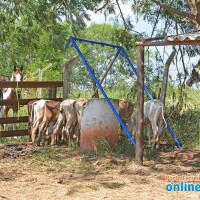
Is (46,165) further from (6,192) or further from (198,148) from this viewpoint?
(198,148)

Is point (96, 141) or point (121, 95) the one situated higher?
point (121, 95)

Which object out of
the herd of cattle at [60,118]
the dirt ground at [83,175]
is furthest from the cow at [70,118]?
the dirt ground at [83,175]

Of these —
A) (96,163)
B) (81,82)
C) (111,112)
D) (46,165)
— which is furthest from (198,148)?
(81,82)

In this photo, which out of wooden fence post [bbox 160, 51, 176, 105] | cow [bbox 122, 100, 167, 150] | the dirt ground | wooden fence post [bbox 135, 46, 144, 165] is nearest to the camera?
the dirt ground

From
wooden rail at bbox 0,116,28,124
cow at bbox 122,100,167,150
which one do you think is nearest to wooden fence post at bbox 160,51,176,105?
cow at bbox 122,100,167,150

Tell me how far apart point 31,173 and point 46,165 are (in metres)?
0.64

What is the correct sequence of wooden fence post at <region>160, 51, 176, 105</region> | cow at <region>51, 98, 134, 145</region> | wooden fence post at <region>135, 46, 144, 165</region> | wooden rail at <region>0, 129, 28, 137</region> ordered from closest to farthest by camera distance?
wooden fence post at <region>135, 46, 144, 165</region>
cow at <region>51, 98, 134, 145</region>
wooden rail at <region>0, 129, 28, 137</region>
wooden fence post at <region>160, 51, 176, 105</region>

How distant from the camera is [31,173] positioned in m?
6.52

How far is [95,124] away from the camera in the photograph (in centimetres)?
842

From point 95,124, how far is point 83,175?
7.21 feet

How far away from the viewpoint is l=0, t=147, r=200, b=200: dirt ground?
524 cm

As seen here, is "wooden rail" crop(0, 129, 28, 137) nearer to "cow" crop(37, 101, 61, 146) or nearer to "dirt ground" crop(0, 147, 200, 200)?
"cow" crop(37, 101, 61, 146)

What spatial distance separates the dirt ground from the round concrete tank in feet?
1.34

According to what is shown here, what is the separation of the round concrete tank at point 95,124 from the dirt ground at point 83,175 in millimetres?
409
